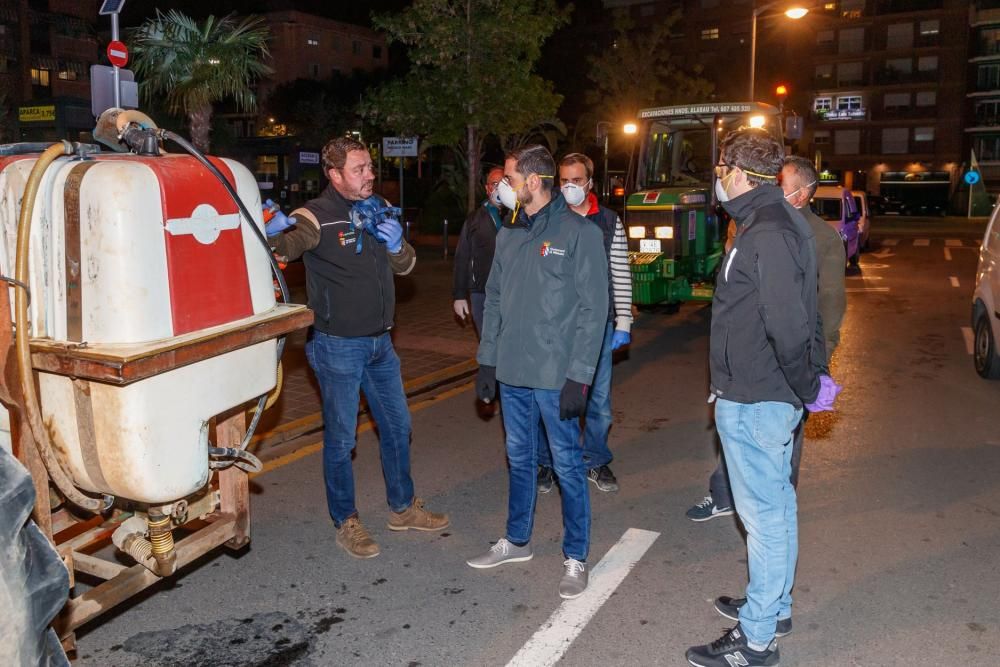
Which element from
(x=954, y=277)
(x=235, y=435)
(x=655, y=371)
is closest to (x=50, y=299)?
(x=235, y=435)

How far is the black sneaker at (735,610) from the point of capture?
154 inches

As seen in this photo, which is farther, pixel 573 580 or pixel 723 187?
pixel 573 580

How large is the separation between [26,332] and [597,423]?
150 inches

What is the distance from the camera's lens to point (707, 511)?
5.29 metres

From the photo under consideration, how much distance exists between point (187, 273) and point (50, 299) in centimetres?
41

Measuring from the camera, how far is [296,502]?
18.3 ft

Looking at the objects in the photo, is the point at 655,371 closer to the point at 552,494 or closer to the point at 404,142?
the point at 552,494

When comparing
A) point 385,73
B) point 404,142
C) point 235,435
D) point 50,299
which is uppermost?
point 385,73

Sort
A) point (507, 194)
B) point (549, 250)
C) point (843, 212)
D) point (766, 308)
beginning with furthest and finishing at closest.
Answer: point (843, 212)
point (507, 194)
point (549, 250)
point (766, 308)

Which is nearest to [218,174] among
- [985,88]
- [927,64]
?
[985,88]

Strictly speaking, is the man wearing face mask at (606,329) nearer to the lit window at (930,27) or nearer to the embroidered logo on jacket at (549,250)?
the embroidered logo on jacket at (549,250)

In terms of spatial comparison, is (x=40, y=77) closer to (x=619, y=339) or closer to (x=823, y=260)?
(x=619, y=339)

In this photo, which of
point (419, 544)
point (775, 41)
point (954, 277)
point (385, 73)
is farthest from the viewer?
point (775, 41)

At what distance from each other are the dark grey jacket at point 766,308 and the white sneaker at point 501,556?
1.58 m
